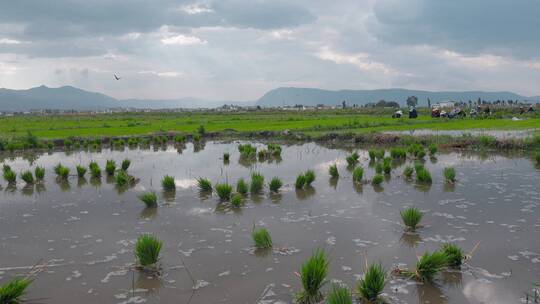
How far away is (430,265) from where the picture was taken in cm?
501

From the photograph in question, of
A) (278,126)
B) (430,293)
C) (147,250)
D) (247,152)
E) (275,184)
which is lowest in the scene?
(430,293)

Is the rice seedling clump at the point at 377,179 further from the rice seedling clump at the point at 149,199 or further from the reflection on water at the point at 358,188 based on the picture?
the rice seedling clump at the point at 149,199

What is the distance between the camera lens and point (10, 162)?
16781 mm

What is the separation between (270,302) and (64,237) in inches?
162

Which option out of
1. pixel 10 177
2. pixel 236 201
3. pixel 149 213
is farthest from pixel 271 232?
pixel 10 177

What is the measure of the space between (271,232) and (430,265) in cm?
281

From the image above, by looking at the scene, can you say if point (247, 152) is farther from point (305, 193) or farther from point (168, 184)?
point (305, 193)

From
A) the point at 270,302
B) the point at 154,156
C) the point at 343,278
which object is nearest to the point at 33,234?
the point at 270,302

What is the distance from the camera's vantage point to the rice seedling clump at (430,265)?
16.4ft

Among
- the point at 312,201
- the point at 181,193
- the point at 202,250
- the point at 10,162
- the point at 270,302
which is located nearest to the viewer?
the point at 270,302

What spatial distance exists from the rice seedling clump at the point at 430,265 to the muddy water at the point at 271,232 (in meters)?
0.12

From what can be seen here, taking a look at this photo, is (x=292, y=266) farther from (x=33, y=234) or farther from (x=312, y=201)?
(x=33, y=234)

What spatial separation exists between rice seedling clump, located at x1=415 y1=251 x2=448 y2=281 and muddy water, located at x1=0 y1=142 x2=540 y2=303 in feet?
0.40

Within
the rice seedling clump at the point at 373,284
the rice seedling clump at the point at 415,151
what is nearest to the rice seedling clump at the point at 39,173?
the rice seedling clump at the point at 373,284
